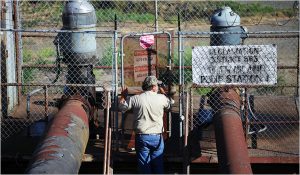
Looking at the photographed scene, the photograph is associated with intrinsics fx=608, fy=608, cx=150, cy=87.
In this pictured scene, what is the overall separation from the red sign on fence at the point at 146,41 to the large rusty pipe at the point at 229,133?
146cm

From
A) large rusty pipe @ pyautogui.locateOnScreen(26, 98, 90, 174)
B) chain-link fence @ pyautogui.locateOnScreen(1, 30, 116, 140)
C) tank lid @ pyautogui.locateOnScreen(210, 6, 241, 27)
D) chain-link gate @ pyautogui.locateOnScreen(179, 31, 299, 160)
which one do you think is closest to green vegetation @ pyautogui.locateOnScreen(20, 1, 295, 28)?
chain-link fence @ pyautogui.locateOnScreen(1, 30, 116, 140)

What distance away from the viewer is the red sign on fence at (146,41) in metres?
10.3

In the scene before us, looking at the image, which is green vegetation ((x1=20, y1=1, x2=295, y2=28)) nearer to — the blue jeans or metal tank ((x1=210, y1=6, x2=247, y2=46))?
metal tank ((x1=210, y1=6, x2=247, y2=46))

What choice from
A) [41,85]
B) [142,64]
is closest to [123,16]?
[142,64]

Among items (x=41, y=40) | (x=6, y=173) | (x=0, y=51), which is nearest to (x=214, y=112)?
(x=6, y=173)

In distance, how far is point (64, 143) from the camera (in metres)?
8.50

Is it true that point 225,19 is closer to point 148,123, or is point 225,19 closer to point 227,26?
point 227,26

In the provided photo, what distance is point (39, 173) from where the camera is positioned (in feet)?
24.5

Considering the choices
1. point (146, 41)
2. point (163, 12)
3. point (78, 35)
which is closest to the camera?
point (146, 41)

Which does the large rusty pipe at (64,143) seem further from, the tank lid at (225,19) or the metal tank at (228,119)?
the tank lid at (225,19)

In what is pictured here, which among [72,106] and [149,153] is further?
[72,106]

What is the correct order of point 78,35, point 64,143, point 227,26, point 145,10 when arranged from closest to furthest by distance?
point 64,143
point 78,35
point 227,26
point 145,10

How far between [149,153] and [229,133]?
49.8 inches

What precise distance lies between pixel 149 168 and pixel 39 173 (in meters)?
2.35
